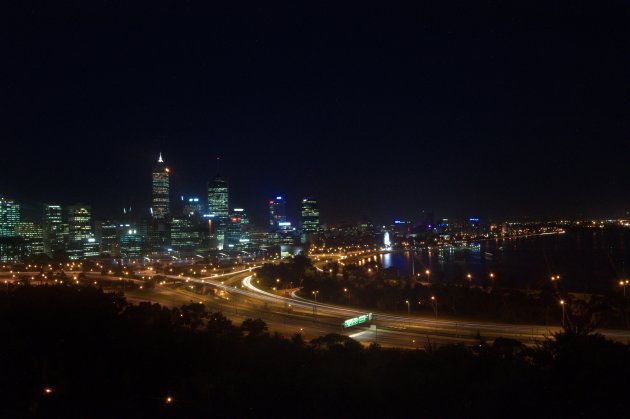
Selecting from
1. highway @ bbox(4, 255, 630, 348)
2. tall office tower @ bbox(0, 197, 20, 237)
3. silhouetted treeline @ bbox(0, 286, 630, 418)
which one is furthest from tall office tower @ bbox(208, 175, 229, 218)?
silhouetted treeline @ bbox(0, 286, 630, 418)

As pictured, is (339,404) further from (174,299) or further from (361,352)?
(174,299)

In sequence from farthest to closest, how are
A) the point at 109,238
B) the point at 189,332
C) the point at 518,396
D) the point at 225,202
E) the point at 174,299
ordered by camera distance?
the point at 225,202 < the point at 109,238 < the point at 174,299 < the point at 189,332 < the point at 518,396

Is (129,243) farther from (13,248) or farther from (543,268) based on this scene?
(543,268)

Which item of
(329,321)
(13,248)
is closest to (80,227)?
(13,248)

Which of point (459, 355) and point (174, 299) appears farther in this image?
point (174, 299)

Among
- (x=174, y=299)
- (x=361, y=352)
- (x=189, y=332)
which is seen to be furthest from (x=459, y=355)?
(x=174, y=299)

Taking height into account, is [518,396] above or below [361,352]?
above

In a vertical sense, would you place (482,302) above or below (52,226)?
below
